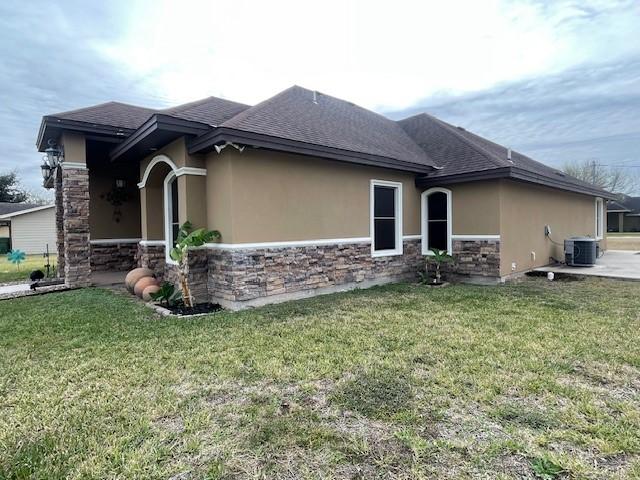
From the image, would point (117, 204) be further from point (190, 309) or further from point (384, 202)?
point (384, 202)

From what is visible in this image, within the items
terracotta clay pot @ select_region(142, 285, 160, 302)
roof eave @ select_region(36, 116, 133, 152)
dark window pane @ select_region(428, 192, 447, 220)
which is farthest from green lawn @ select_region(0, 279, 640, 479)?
dark window pane @ select_region(428, 192, 447, 220)

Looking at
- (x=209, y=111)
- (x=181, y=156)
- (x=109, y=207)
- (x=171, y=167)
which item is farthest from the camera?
(x=109, y=207)

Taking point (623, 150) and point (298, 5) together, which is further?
point (623, 150)

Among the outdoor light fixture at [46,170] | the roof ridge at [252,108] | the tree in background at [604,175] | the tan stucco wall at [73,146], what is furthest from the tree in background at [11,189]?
the tree in background at [604,175]

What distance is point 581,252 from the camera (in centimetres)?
1150

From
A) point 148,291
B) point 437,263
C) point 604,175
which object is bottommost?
point 148,291

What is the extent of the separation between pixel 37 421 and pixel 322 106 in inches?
399

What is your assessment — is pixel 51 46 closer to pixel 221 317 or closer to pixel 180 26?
pixel 180 26

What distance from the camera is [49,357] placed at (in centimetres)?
427

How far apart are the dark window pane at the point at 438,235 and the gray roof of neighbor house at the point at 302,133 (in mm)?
1235

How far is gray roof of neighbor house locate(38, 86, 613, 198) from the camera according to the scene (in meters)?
6.83

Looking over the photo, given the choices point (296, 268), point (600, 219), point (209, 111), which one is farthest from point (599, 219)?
point (209, 111)

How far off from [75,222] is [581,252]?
14.8 meters

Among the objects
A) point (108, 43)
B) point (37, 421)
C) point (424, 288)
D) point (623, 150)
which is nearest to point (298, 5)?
point (108, 43)
